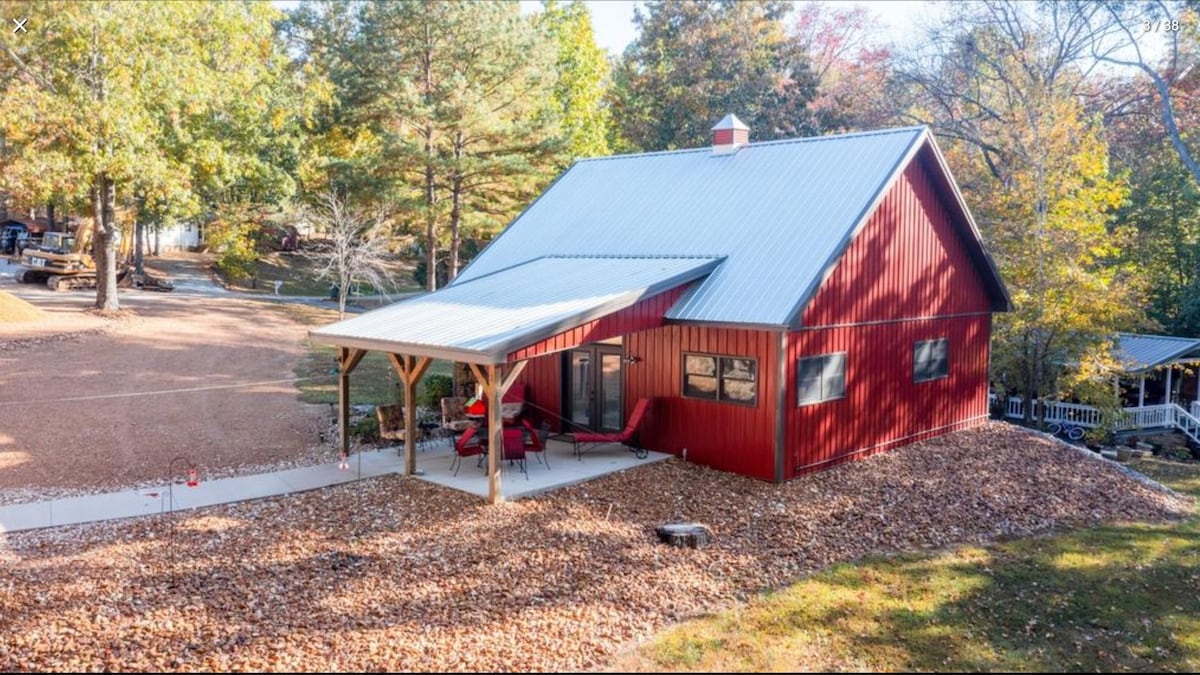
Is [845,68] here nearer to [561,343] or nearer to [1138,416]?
[1138,416]

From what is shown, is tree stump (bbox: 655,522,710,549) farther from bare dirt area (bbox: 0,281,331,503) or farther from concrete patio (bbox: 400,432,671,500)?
bare dirt area (bbox: 0,281,331,503)

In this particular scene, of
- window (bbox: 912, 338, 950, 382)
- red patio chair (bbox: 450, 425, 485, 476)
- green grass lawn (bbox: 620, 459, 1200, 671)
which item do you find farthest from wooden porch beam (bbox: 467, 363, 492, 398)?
window (bbox: 912, 338, 950, 382)

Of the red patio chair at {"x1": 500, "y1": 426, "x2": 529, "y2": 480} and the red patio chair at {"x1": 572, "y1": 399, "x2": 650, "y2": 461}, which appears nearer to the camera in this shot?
the red patio chair at {"x1": 500, "y1": 426, "x2": 529, "y2": 480}

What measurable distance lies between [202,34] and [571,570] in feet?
83.3

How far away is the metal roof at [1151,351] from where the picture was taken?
22203 mm

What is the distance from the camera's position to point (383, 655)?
7.25 m

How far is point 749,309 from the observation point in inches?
515

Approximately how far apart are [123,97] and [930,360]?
22684mm

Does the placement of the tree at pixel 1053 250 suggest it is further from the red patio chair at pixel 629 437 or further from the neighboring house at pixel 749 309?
the red patio chair at pixel 629 437

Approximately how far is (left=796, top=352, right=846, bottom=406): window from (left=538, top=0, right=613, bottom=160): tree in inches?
1090

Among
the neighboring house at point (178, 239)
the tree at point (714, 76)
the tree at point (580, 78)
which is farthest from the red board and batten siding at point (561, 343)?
the neighboring house at point (178, 239)

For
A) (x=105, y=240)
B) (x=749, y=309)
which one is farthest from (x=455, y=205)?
(x=749, y=309)

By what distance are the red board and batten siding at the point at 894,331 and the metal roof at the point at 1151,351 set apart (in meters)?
6.61

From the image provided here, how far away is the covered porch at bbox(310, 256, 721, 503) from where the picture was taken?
11297 millimetres
